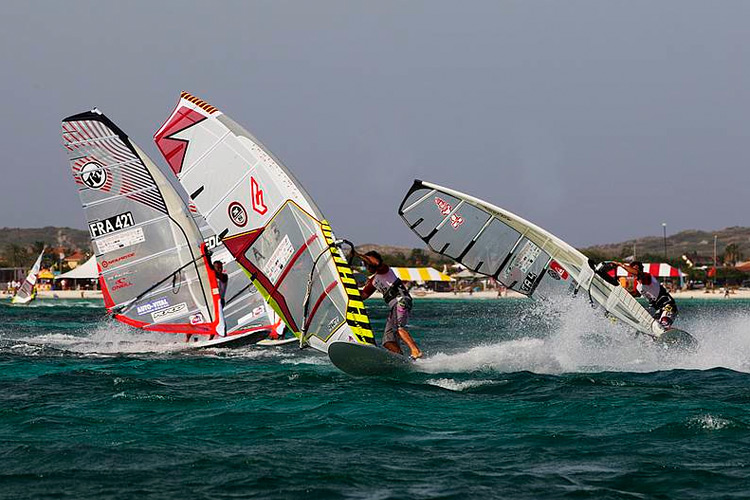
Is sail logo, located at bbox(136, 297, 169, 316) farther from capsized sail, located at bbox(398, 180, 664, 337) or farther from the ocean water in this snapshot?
capsized sail, located at bbox(398, 180, 664, 337)

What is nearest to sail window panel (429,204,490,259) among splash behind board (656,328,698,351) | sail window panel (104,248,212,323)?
splash behind board (656,328,698,351)

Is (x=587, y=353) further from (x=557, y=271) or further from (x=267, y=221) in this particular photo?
(x=267, y=221)

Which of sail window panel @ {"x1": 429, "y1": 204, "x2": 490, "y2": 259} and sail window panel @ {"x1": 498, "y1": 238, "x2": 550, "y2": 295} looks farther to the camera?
sail window panel @ {"x1": 498, "y1": 238, "x2": 550, "y2": 295}

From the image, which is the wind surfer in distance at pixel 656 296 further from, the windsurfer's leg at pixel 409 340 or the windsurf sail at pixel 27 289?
the windsurf sail at pixel 27 289

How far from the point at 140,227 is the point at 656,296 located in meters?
9.95

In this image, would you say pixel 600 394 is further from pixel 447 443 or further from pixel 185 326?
pixel 185 326

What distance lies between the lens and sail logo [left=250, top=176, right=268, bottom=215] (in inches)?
526

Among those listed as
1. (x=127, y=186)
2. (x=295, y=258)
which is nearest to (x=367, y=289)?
(x=295, y=258)

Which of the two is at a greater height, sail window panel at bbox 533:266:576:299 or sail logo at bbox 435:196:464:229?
sail logo at bbox 435:196:464:229

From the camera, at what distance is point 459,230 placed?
15266mm

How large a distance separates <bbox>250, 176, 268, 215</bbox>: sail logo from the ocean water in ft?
7.73

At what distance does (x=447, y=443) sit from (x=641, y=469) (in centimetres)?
178

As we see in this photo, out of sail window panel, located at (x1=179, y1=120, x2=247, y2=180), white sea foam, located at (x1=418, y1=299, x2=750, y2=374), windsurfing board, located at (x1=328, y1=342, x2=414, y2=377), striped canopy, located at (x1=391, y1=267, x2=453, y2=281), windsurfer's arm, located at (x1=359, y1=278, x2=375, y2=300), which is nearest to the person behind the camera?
windsurfing board, located at (x1=328, y1=342, x2=414, y2=377)

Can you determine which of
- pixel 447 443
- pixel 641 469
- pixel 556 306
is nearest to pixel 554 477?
pixel 641 469
